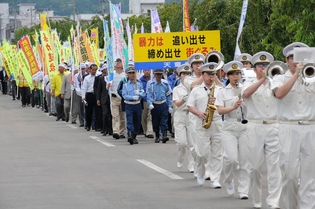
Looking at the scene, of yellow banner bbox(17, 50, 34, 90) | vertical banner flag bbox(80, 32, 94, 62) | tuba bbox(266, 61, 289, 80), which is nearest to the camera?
tuba bbox(266, 61, 289, 80)

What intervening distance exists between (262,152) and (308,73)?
2166 millimetres

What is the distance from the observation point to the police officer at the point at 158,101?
22500 millimetres

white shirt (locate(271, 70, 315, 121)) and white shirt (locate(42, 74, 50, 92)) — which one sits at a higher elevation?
white shirt (locate(271, 70, 315, 121))

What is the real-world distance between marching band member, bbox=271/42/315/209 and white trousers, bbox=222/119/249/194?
186 cm

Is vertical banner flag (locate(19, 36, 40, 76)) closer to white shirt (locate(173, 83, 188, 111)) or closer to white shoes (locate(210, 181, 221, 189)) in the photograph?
white shirt (locate(173, 83, 188, 111))

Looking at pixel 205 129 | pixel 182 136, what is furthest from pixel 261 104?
pixel 182 136

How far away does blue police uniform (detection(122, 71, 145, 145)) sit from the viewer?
2225 cm

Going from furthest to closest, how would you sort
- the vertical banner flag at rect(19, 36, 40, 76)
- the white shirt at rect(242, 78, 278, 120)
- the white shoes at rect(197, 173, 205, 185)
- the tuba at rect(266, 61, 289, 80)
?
the vertical banner flag at rect(19, 36, 40, 76)
the white shoes at rect(197, 173, 205, 185)
the white shirt at rect(242, 78, 278, 120)
the tuba at rect(266, 61, 289, 80)

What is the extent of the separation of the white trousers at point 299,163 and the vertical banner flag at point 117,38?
52.0 feet

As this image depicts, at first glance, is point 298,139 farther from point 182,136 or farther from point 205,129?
point 182,136

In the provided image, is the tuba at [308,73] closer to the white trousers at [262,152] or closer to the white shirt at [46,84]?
the white trousers at [262,152]

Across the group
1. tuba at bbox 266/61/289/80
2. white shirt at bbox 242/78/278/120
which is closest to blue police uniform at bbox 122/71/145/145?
white shirt at bbox 242/78/278/120

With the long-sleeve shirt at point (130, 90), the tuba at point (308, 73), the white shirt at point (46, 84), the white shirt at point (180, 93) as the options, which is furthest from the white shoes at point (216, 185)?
the white shirt at point (46, 84)

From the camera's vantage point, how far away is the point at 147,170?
1631 centimetres
